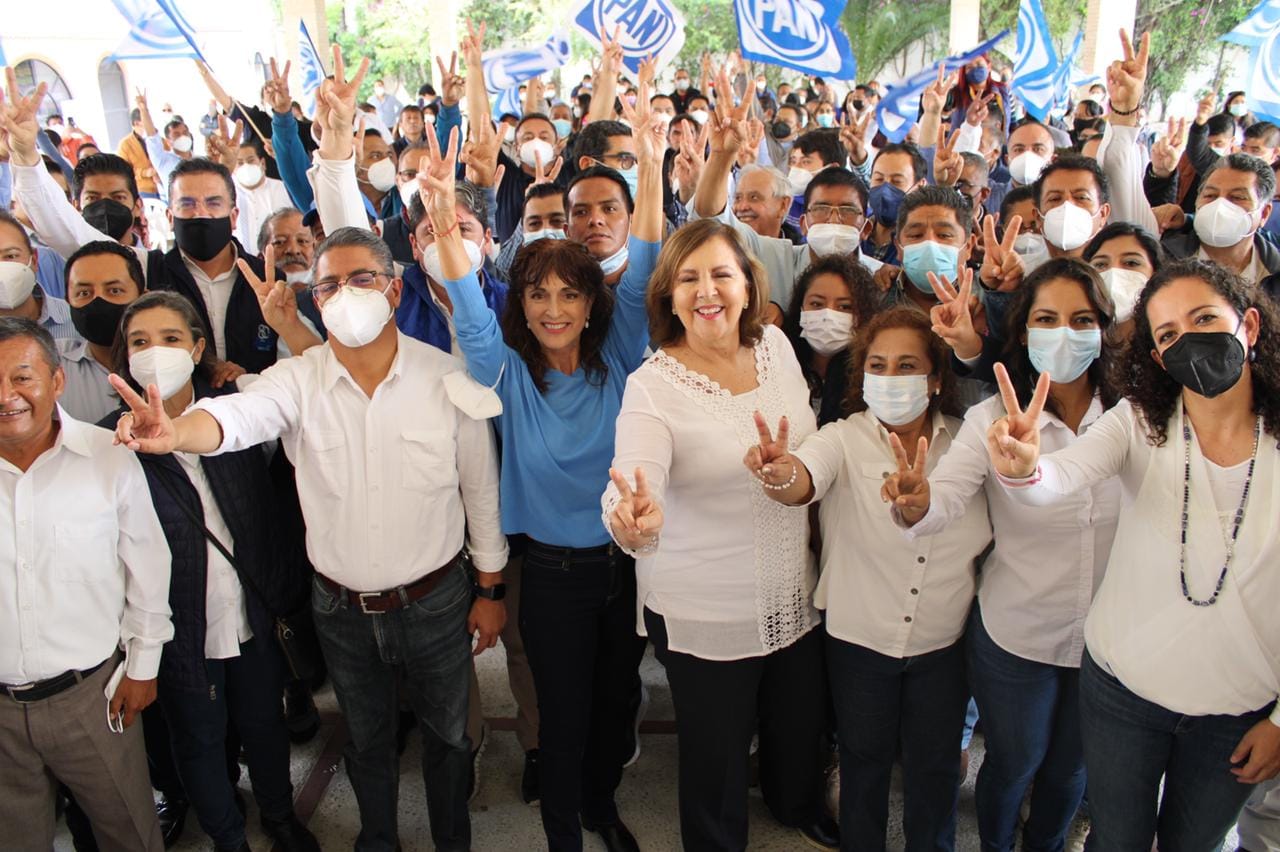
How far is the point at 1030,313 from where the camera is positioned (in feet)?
7.15

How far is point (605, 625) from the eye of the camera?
8.13 ft

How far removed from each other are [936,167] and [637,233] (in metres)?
2.07

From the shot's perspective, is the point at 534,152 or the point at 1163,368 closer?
the point at 1163,368

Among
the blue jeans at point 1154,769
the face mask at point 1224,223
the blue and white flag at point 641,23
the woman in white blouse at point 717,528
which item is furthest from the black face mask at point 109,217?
the face mask at point 1224,223

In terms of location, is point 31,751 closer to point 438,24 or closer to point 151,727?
point 151,727

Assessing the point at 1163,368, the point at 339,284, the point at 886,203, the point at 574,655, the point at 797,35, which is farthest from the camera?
the point at 797,35

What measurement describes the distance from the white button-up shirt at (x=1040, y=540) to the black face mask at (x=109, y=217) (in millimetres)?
3436

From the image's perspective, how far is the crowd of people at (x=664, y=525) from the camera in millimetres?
1854

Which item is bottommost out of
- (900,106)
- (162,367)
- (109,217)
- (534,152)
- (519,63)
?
(162,367)

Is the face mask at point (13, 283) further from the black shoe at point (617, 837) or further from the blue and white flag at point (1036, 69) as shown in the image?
the blue and white flag at point (1036, 69)

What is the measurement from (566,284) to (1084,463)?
4.37 ft

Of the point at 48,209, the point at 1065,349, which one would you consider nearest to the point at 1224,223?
the point at 1065,349

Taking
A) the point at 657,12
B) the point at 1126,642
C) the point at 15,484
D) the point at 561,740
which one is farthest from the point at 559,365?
the point at 657,12

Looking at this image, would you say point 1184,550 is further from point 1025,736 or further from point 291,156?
point 291,156
